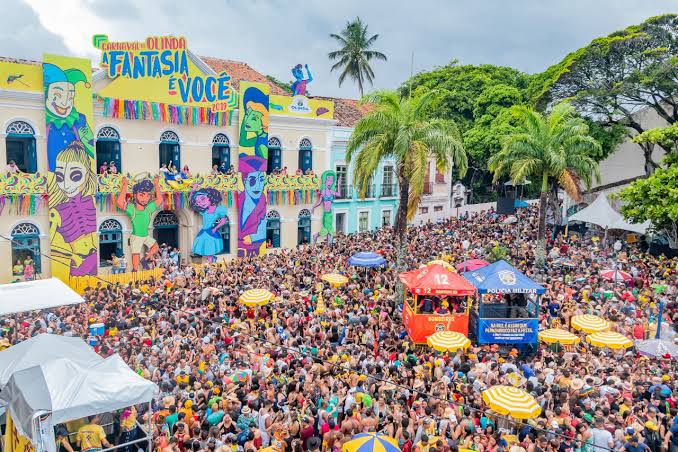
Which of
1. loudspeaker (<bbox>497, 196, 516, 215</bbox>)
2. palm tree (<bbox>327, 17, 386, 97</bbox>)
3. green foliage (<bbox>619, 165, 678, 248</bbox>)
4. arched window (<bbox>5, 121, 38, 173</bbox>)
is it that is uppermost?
A: palm tree (<bbox>327, 17, 386, 97</bbox>)

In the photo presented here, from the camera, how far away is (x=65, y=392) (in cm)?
827

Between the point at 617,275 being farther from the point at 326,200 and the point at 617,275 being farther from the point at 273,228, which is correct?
the point at 273,228

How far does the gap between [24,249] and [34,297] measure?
8.62 meters

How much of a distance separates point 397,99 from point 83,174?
506 inches

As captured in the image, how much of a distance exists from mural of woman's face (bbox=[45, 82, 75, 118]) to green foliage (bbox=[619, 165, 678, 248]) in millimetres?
22918

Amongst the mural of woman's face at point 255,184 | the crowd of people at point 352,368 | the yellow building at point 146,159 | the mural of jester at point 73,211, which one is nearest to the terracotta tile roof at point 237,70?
the yellow building at point 146,159

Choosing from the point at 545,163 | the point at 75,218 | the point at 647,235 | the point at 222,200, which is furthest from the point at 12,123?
the point at 647,235

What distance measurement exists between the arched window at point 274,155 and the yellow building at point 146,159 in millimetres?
53

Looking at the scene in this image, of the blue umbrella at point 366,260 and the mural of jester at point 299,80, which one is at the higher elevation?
the mural of jester at point 299,80

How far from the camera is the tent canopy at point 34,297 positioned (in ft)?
46.6

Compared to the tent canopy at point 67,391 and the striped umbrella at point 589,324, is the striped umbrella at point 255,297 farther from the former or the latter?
the striped umbrella at point 589,324

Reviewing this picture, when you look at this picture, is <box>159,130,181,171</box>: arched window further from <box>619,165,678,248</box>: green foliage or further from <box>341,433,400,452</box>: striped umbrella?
<box>619,165,678,248</box>: green foliage

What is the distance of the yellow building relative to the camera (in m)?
21.3

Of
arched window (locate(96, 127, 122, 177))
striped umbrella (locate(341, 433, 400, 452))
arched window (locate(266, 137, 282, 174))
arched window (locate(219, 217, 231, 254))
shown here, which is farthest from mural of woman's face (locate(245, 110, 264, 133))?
striped umbrella (locate(341, 433, 400, 452))
